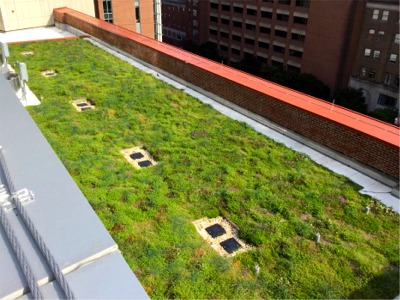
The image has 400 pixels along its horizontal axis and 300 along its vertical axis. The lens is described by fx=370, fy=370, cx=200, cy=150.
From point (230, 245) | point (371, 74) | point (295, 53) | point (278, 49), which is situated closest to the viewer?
point (230, 245)

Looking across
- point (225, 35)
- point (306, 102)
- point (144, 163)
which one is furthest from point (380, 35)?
point (144, 163)

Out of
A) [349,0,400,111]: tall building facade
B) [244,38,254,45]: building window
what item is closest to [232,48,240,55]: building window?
[244,38,254,45]: building window

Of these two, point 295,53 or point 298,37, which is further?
point 295,53

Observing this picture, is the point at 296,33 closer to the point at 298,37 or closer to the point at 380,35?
the point at 298,37

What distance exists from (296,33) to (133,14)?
30.3 meters

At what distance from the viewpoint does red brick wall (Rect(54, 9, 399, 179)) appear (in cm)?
918

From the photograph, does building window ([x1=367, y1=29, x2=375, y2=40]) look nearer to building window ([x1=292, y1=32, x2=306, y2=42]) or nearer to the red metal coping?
building window ([x1=292, y1=32, x2=306, y2=42])

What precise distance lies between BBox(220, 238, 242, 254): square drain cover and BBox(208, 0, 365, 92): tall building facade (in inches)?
2109

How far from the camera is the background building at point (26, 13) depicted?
84.3 ft

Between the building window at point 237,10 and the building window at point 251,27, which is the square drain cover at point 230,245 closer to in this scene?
the building window at point 251,27

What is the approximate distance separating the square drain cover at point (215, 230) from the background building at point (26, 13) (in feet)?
81.6

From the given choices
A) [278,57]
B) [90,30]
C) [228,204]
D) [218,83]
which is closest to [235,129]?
[218,83]

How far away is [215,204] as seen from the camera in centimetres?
840

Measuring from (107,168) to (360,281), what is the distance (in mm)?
6361
